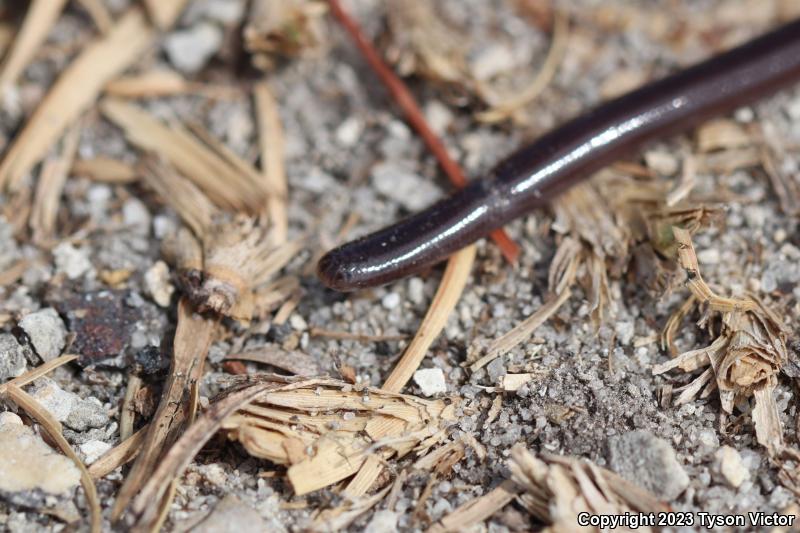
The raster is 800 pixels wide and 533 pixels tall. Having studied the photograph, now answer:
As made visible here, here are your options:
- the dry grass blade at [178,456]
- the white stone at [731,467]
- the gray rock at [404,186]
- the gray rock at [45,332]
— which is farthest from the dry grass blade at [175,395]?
the white stone at [731,467]

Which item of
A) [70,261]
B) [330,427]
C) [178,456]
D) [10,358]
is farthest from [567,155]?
[10,358]

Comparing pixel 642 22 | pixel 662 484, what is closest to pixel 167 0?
pixel 642 22

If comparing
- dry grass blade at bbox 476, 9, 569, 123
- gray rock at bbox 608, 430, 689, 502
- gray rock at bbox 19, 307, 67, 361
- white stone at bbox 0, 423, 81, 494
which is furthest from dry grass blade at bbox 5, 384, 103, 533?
dry grass blade at bbox 476, 9, 569, 123

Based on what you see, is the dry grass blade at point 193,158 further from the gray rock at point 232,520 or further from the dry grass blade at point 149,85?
the gray rock at point 232,520

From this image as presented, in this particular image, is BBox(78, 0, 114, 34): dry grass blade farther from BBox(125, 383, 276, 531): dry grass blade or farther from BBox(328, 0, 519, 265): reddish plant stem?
BBox(125, 383, 276, 531): dry grass blade

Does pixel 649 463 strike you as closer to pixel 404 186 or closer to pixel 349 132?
pixel 404 186

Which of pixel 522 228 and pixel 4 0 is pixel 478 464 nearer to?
pixel 522 228

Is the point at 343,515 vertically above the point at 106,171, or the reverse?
Result: the point at 106,171
